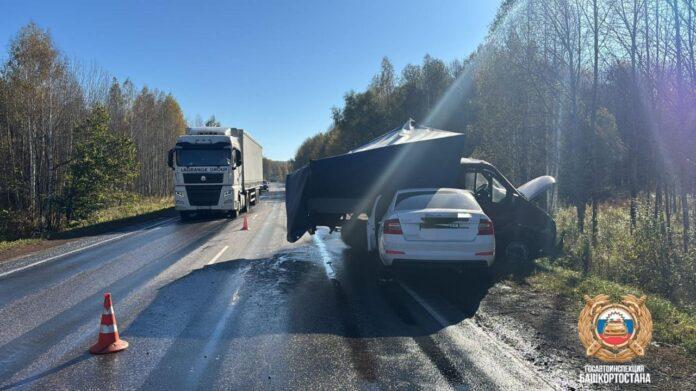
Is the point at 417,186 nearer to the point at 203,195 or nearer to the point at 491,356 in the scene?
the point at 491,356

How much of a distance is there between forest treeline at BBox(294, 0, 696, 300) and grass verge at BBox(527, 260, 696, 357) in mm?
1457

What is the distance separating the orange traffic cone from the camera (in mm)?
4781

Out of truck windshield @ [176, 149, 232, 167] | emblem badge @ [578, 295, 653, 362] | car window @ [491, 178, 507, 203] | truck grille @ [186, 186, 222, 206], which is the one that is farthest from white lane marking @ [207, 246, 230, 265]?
truck windshield @ [176, 149, 232, 167]

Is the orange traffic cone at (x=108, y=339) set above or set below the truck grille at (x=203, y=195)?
below

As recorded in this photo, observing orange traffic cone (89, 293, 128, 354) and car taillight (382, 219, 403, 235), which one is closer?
orange traffic cone (89, 293, 128, 354)

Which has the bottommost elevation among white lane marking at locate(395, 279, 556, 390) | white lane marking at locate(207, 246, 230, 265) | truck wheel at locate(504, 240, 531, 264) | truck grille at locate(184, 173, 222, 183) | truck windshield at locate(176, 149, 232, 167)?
white lane marking at locate(395, 279, 556, 390)

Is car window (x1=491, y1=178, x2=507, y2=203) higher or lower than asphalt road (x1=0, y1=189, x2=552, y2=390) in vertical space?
higher

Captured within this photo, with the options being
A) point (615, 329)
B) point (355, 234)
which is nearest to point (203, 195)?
point (355, 234)

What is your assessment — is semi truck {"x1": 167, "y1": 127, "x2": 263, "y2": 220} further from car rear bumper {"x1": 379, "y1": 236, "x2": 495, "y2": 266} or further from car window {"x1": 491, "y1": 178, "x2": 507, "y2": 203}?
car rear bumper {"x1": 379, "y1": 236, "x2": 495, "y2": 266}

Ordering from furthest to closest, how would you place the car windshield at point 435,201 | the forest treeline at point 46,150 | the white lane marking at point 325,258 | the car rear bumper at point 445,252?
the forest treeline at point 46,150, the white lane marking at point 325,258, the car windshield at point 435,201, the car rear bumper at point 445,252

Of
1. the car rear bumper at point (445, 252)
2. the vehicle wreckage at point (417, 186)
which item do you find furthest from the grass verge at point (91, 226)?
the car rear bumper at point (445, 252)

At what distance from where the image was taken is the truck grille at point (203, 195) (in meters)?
21.0

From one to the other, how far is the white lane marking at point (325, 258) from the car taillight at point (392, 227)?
→ 170 centimetres

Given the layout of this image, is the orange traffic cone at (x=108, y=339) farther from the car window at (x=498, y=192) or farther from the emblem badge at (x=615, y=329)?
the car window at (x=498, y=192)
